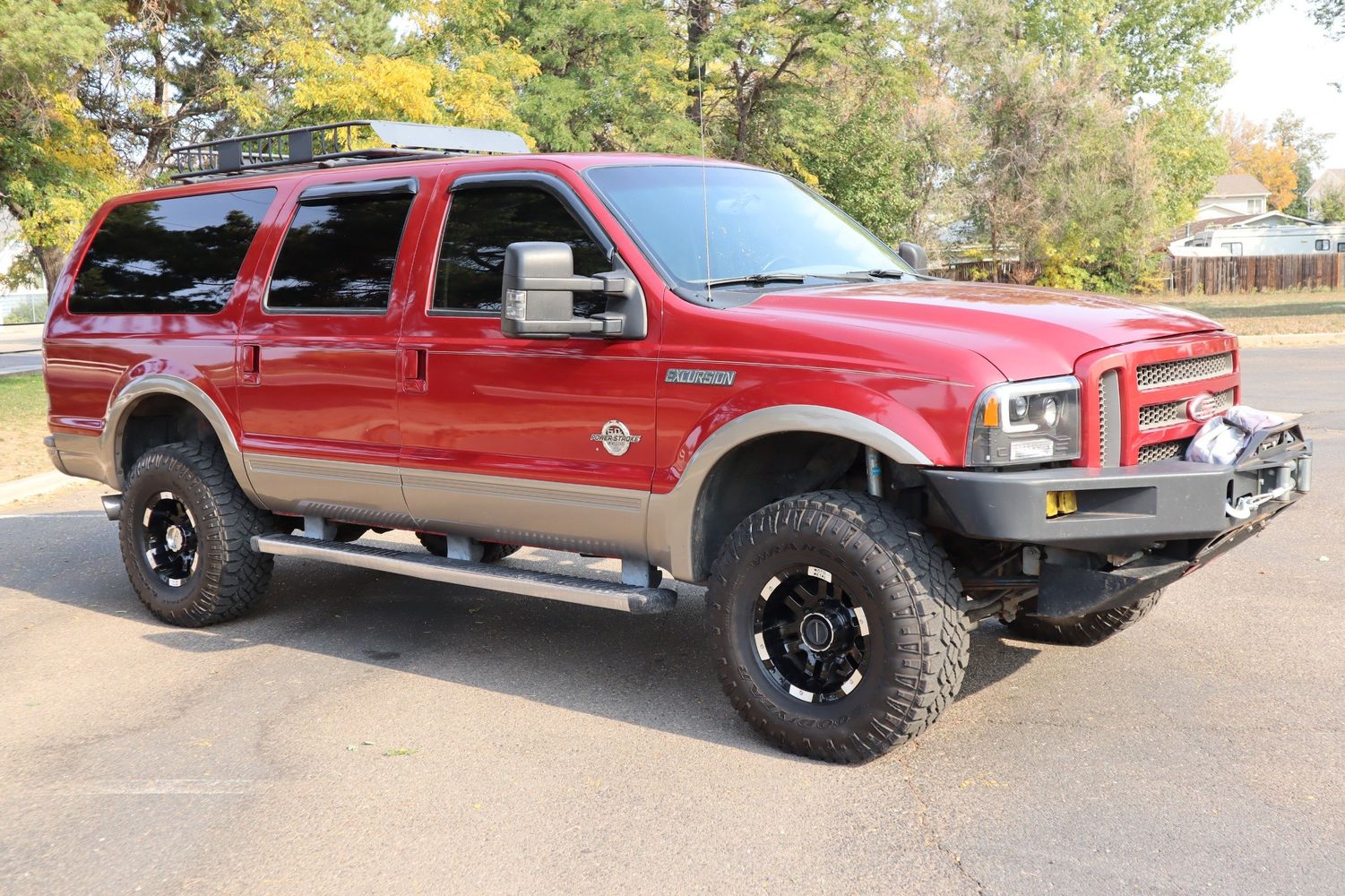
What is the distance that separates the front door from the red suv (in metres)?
0.01

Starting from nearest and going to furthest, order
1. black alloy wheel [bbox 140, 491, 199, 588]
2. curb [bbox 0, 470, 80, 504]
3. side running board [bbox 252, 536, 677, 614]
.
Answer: side running board [bbox 252, 536, 677, 614], black alloy wheel [bbox 140, 491, 199, 588], curb [bbox 0, 470, 80, 504]

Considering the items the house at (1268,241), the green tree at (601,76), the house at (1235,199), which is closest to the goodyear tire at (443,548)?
the green tree at (601,76)

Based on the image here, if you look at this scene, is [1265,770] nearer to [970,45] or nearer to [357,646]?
[357,646]

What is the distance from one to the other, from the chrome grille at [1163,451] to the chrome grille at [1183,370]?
204 millimetres

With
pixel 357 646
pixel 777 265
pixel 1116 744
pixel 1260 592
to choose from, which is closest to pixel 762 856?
pixel 1116 744

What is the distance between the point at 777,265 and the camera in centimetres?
527

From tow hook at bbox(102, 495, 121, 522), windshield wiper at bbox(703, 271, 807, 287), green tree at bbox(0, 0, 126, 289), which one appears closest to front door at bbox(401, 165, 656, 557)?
windshield wiper at bbox(703, 271, 807, 287)

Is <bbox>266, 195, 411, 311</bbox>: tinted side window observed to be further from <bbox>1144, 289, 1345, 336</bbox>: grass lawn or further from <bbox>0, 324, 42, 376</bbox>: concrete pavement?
<bbox>1144, 289, 1345, 336</bbox>: grass lawn

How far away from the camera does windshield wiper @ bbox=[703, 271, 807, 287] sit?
4.96m

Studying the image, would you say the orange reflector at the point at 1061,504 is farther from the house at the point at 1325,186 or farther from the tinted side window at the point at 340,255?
the house at the point at 1325,186

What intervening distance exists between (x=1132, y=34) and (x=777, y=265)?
207ft

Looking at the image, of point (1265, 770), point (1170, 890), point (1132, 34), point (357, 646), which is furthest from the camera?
Result: point (1132, 34)

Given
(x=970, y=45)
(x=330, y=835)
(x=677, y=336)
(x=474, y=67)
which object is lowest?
(x=330, y=835)

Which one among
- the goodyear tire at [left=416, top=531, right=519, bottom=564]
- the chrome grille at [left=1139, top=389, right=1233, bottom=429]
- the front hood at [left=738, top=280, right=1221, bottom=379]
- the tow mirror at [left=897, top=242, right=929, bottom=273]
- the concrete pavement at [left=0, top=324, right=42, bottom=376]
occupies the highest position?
the tow mirror at [left=897, top=242, right=929, bottom=273]
